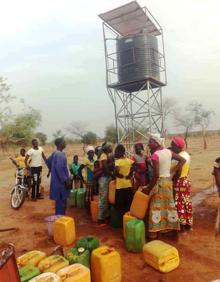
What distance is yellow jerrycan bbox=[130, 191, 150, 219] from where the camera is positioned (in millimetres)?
5186

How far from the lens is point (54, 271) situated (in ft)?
11.5

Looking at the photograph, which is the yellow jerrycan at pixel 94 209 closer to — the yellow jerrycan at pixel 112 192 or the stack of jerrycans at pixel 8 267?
the yellow jerrycan at pixel 112 192

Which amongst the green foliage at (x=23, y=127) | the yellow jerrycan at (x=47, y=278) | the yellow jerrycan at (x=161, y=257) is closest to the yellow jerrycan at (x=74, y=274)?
the yellow jerrycan at (x=47, y=278)

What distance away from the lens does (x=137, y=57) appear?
503 inches

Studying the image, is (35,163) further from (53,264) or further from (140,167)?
(53,264)

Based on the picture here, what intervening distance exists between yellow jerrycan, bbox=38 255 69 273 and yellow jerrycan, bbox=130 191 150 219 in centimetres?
184

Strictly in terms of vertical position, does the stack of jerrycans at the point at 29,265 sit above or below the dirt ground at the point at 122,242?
above

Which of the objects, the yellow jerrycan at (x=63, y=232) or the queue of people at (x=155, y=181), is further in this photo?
the yellow jerrycan at (x=63, y=232)

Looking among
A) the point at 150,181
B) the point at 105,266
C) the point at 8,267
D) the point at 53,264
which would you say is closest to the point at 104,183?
the point at 150,181

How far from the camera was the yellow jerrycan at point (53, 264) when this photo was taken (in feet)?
11.6

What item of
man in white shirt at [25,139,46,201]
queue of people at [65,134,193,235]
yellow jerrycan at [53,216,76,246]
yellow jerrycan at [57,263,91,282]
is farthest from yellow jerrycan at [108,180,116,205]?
man in white shirt at [25,139,46,201]

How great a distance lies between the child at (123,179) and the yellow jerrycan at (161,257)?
161 cm

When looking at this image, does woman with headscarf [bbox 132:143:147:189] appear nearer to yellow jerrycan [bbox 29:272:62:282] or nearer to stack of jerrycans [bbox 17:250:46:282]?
stack of jerrycans [bbox 17:250:46:282]

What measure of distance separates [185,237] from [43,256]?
2.66 m
